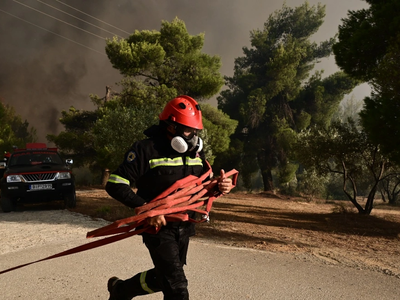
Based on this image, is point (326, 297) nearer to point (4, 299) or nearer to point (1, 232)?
point (4, 299)

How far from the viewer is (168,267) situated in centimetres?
292

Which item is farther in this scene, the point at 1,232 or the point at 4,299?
the point at 1,232

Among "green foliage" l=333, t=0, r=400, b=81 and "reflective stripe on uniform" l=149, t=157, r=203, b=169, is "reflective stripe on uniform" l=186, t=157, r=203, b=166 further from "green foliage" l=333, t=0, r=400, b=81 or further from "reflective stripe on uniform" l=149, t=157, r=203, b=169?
"green foliage" l=333, t=0, r=400, b=81

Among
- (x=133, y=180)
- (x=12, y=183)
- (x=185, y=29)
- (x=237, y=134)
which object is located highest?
(x=185, y=29)

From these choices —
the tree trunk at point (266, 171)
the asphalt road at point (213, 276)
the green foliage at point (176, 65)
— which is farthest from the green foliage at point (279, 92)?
the asphalt road at point (213, 276)

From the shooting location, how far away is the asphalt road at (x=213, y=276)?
4.62 metres

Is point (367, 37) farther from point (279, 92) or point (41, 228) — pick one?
point (279, 92)

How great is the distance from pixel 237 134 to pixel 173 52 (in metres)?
15.1

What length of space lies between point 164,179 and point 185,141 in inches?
14.6

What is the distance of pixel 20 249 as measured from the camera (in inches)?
276

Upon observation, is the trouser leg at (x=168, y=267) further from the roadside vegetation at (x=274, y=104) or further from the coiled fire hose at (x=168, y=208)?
the roadside vegetation at (x=274, y=104)

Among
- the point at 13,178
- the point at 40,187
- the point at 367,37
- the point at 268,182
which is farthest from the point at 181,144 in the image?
the point at 268,182

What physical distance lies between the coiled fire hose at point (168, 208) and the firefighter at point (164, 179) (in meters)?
0.08

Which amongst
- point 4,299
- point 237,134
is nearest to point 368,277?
point 4,299
